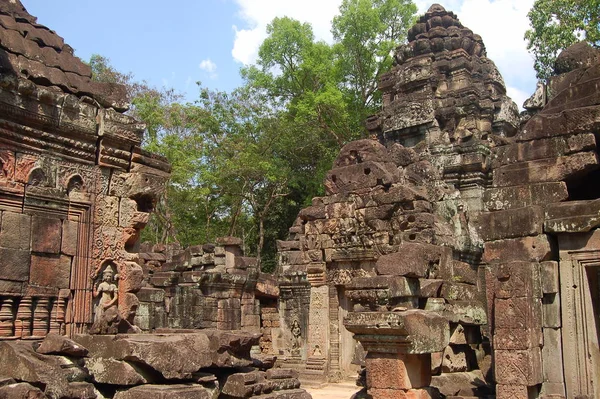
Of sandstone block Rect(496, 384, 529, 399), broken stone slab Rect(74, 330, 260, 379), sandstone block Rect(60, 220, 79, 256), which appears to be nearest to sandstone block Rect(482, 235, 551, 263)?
sandstone block Rect(496, 384, 529, 399)

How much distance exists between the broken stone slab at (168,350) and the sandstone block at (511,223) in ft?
10.7

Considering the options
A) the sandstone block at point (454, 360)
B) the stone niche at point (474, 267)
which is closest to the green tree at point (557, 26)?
the stone niche at point (474, 267)

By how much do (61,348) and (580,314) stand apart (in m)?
5.23

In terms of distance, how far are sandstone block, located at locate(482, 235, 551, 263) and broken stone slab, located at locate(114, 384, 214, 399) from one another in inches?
145

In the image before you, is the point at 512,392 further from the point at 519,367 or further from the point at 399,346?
the point at 399,346

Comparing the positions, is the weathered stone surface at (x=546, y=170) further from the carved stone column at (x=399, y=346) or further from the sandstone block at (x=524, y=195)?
the carved stone column at (x=399, y=346)

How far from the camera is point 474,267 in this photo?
11.8 m

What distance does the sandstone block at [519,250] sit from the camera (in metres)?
6.94

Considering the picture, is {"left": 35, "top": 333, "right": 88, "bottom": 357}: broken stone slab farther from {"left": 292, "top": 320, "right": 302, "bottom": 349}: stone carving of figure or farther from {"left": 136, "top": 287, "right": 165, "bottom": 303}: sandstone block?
{"left": 136, "top": 287, "right": 165, "bottom": 303}: sandstone block

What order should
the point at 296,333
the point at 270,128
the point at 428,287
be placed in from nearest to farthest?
1. the point at 428,287
2. the point at 296,333
3. the point at 270,128

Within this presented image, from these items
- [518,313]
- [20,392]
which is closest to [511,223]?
[518,313]

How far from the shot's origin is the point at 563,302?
6.85 metres

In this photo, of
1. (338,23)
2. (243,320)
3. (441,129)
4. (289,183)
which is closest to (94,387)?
(243,320)

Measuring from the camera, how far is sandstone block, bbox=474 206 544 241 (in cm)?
700
